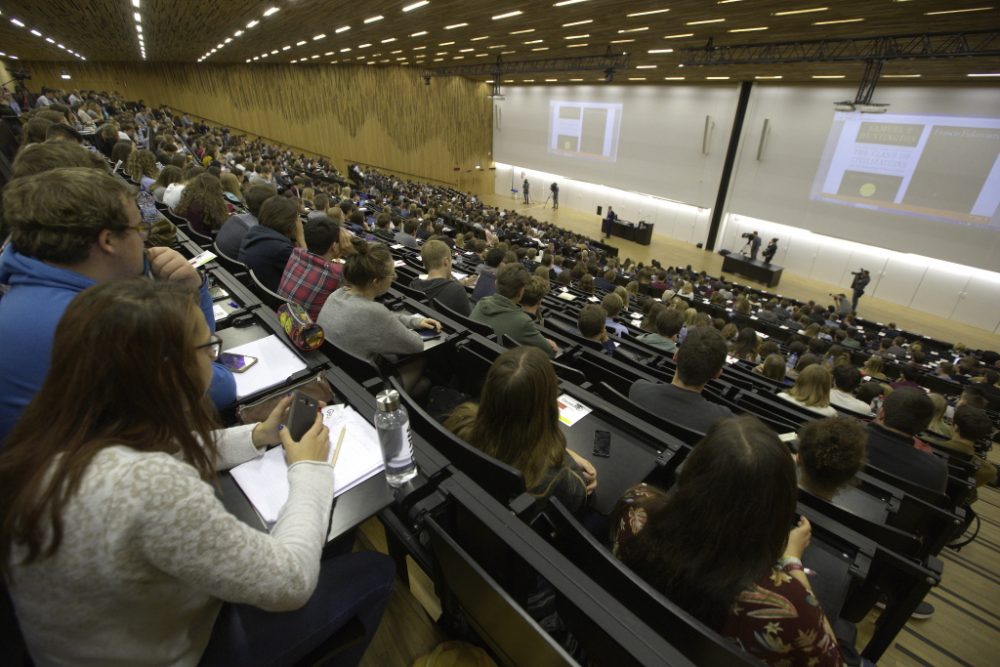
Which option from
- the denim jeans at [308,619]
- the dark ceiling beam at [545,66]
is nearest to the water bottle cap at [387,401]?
the denim jeans at [308,619]

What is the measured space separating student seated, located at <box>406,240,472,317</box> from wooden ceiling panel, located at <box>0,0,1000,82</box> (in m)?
6.40

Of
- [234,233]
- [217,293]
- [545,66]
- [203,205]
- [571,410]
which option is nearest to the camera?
[571,410]

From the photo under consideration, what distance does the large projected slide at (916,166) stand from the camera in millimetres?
11188

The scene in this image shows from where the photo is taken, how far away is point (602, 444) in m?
2.02

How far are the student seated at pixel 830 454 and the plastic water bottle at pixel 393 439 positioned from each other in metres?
1.84

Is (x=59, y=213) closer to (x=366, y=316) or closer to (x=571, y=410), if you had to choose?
(x=366, y=316)

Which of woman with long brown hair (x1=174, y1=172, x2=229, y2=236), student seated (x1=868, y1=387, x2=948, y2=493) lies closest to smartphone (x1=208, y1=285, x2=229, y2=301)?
woman with long brown hair (x1=174, y1=172, x2=229, y2=236)

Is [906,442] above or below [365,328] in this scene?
below

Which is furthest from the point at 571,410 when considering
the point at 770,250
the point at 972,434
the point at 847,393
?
the point at 770,250

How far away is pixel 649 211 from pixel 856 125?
25.4ft

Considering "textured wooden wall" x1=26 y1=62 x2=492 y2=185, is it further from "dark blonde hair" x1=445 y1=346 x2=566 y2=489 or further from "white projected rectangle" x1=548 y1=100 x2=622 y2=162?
"dark blonde hair" x1=445 y1=346 x2=566 y2=489

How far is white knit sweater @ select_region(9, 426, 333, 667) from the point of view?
0.75m

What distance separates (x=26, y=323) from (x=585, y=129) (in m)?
22.6

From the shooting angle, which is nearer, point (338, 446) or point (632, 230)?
point (338, 446)
